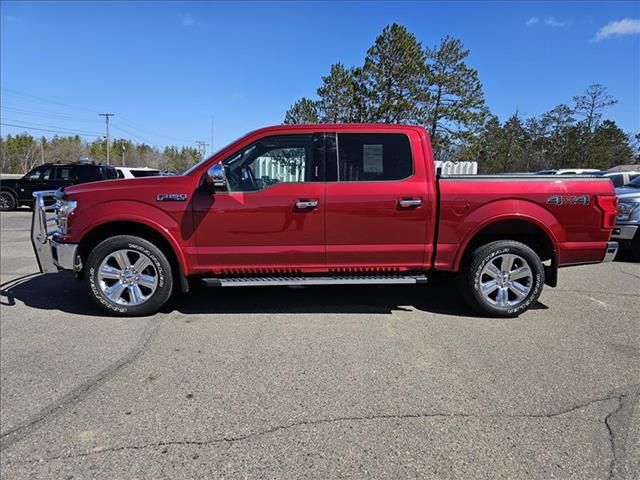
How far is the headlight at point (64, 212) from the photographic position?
14.7ft

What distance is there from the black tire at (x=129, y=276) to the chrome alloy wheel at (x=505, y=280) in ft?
11.0

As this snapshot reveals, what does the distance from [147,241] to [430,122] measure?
88.7 feet

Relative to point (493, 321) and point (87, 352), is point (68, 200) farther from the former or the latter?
point (493, 321)

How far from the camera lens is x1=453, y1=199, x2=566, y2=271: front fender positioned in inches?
177

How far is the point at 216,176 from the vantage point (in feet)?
13.9

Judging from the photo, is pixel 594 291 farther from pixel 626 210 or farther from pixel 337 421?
pixel 337 421

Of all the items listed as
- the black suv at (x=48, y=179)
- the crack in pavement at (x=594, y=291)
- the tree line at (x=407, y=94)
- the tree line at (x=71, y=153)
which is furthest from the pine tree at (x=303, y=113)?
the tree line at (x=71, y=153)

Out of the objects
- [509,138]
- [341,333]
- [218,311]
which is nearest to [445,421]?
[341,333]

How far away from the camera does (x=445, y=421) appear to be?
8.93 feet

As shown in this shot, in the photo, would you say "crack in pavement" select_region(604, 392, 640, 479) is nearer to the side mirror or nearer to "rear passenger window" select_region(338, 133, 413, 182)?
"rear passenger window" select_region(338, 133, 413, 182)

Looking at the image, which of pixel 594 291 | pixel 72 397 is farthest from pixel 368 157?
pixel 594 291

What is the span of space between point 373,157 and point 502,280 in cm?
191

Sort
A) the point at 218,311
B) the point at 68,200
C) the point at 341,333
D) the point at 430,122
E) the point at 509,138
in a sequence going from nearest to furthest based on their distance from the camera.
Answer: the point at 341,333 → the point at 68,200 → the point at 218,311 → the point at 430,122 → the point at 509,138

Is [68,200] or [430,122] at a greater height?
[430,122]
